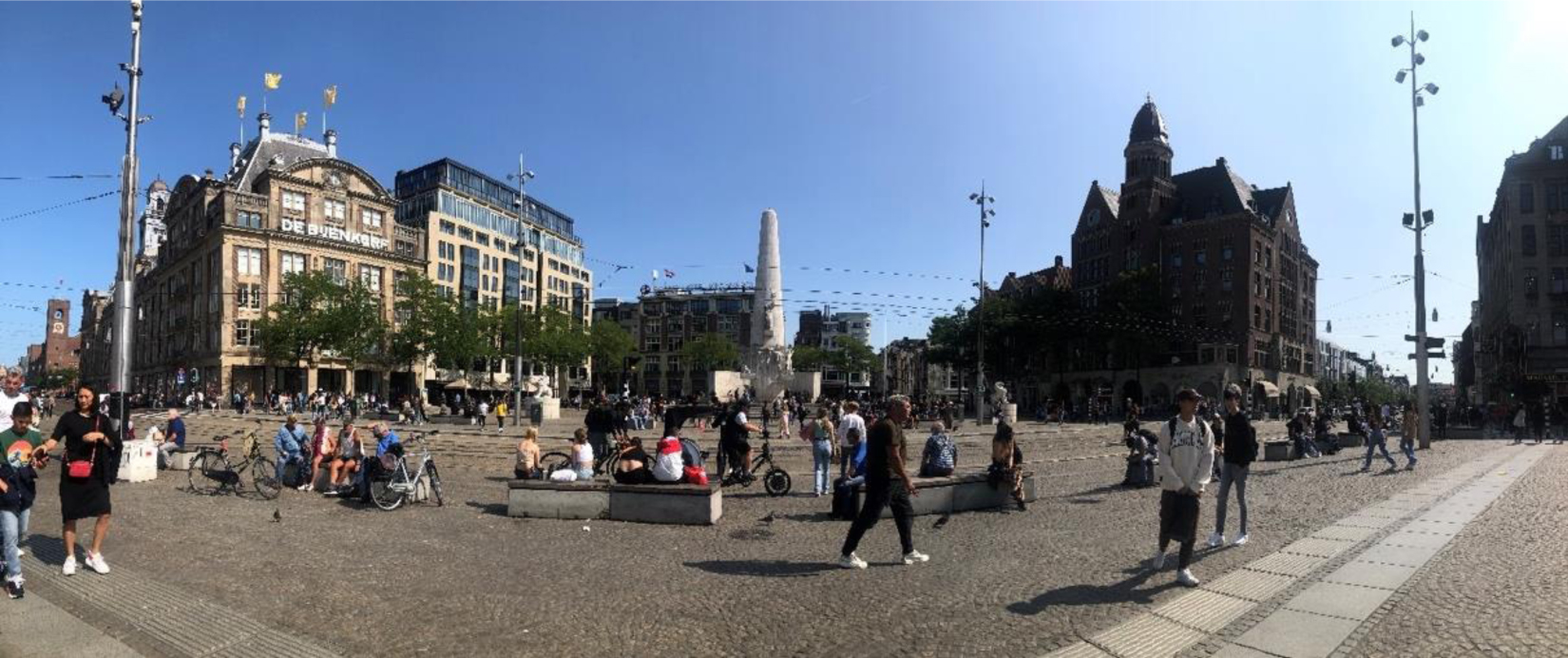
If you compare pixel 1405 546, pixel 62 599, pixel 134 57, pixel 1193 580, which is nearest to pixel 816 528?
pixel 1193 580

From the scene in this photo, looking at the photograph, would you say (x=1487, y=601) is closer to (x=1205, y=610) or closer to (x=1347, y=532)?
(x=1205, y=610)

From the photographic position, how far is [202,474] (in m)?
Result: 14.4

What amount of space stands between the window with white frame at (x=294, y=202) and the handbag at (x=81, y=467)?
6824 cm

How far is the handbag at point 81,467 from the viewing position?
7.56 metres

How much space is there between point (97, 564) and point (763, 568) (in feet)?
20.7

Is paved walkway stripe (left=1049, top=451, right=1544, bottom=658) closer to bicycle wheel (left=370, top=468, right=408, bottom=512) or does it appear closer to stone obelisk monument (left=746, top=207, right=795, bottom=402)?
bicycle wheel (left=370, top=468, right=408, bottom=512)

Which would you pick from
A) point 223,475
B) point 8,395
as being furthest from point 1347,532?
point 8,395

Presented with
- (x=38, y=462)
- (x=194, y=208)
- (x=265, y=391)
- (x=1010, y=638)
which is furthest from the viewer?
(x=194, y=208)

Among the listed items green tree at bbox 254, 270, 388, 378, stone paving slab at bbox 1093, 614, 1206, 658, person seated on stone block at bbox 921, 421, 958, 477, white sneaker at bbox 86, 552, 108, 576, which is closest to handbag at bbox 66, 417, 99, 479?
white sneaker at bbox 86, 552, 108, 576

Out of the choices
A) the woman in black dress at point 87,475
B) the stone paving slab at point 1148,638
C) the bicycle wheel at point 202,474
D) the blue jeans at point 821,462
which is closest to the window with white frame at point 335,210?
the bicycle wheel at point 202,474

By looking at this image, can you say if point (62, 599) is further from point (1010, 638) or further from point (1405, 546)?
point (1405, 546)

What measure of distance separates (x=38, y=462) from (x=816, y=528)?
321 inches

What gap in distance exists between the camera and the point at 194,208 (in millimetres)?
71812

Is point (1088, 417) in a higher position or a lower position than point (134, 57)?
lower
